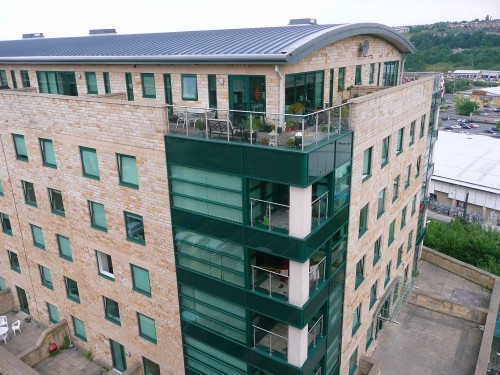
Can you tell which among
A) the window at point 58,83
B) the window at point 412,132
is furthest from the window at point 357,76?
the window at point 58,83

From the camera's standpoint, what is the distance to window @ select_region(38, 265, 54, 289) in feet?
80.5

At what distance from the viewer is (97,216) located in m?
19.7

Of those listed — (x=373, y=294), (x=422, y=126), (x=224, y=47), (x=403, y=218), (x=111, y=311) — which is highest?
(x=224, y=47)

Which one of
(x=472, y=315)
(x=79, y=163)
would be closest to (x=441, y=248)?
(x=472, y=315)

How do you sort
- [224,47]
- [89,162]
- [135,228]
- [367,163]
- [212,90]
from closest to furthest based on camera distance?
[212,90] → [224,47] → [135,228] → [367,163] → [89,162]

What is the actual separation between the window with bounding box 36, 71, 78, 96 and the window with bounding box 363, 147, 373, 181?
55.1 ft

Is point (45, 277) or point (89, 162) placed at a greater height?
point (89, 162)

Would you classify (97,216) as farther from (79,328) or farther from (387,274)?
(387,274)

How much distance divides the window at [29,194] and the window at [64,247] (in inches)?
95.6

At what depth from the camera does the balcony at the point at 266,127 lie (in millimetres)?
13039

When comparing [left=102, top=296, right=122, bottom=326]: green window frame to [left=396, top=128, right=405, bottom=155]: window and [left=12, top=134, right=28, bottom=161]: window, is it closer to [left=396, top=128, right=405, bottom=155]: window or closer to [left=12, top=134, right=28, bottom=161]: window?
[left=12, top=134, right=28, bottom=161]: window

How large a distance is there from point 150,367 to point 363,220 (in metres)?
13.1

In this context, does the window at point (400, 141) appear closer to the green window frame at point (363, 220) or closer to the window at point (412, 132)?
the window at point (412, 132)

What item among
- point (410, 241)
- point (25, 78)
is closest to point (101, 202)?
point (25, 78)
